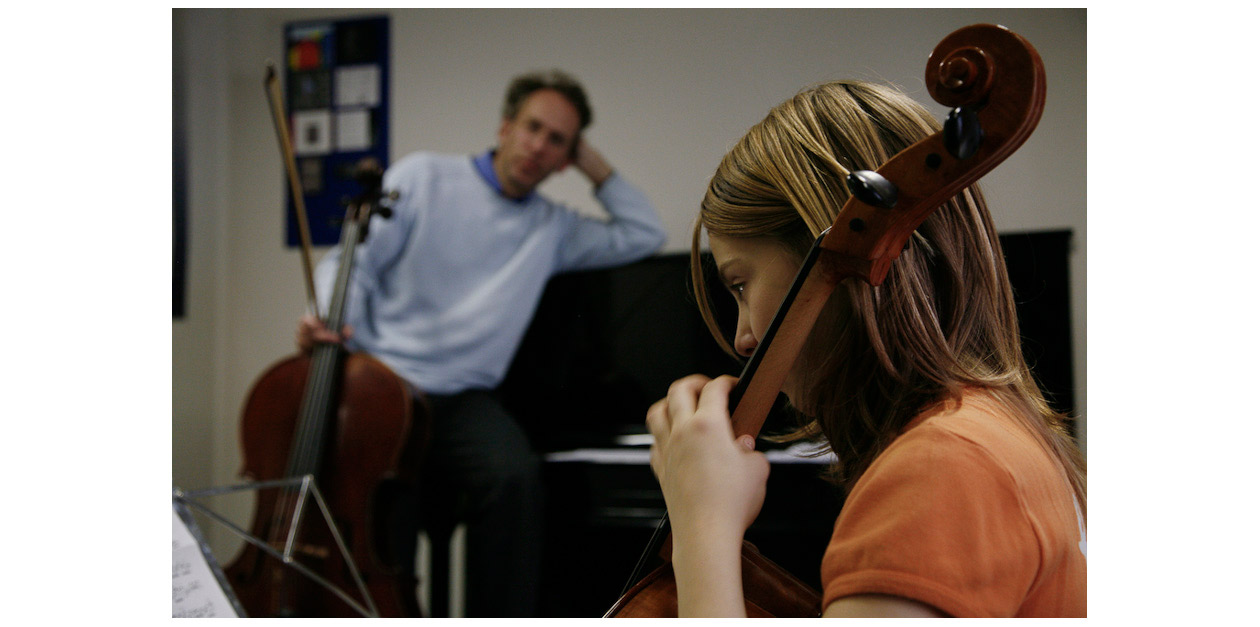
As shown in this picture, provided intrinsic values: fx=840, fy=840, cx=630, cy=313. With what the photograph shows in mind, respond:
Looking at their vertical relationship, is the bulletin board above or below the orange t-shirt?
above

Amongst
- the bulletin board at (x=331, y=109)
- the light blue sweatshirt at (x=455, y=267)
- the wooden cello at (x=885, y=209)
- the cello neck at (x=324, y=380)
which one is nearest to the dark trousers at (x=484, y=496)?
the light blue sweatshirt at (x=455, y=267)

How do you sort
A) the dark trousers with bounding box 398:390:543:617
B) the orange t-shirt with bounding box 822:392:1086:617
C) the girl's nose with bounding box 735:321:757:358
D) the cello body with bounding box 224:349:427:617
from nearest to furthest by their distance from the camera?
the orange t-shirt with bounding box 822:392:1086:617, the girl's nose with bounding box 735:321:757:358, the cello body with bounding box 224:349:427:617, the dark trousers with bounding box 398:390:543:617

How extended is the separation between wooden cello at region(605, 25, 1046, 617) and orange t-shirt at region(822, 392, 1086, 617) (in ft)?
0.29

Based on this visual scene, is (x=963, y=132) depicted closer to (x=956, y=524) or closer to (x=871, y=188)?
(x=871, y=188)

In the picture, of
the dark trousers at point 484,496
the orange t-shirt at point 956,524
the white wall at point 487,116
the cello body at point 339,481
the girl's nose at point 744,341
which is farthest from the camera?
the dark trousers at point 484,496

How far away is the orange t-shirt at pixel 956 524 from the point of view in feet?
1.62

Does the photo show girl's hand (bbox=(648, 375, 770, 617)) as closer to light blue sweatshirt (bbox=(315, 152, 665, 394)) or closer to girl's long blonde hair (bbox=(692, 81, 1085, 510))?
girl's long blonde hair (bbox=(692, 81, 1085, 510))

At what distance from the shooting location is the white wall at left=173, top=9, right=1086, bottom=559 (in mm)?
936

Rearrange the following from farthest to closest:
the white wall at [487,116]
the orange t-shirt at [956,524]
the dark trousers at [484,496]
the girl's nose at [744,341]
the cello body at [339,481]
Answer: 1. the dark trousers at [484,496]
2. the cello body at [339,481]
3. the white wall at [487,116]
4. the girl's nose at [744,341]
5. the orange t-shirt at [956,524]

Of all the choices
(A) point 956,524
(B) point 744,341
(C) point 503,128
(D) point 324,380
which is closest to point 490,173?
(C) point 503,128

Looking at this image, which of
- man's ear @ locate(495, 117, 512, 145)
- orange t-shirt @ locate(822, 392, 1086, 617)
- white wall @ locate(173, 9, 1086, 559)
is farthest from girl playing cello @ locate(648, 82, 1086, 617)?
man's ear @ locate(495, 117, 512, 145)

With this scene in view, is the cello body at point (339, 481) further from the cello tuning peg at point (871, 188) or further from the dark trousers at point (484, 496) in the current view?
the cello tuning peg at point (871, 188)
